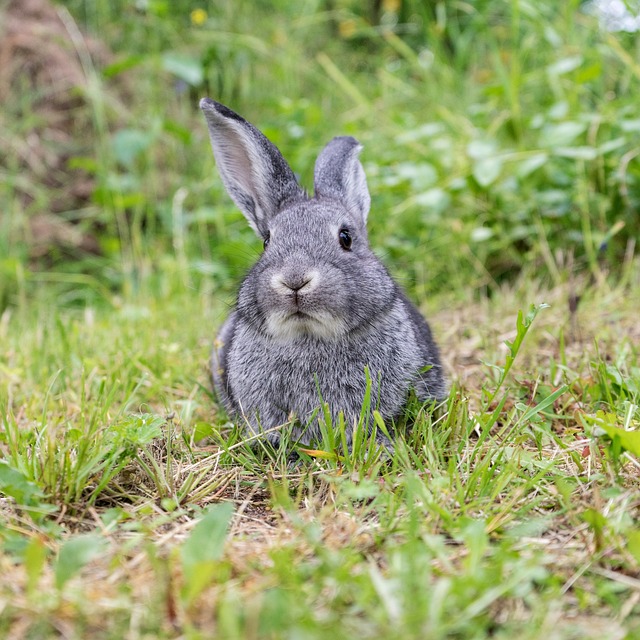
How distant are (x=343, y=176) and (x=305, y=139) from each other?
11.2ft

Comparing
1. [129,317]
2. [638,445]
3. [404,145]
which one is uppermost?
[404,145]

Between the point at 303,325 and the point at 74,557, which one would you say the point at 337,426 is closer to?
the point at 303,325

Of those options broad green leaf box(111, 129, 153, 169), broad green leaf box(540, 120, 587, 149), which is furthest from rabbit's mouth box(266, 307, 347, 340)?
broad green leaf box(111, 129, 153, 169)

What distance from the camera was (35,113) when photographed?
8.61 metres

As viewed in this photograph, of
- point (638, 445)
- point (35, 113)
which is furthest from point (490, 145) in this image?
point (35, 113)

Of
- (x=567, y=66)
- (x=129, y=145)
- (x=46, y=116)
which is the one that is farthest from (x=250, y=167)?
(x=46, y=116)

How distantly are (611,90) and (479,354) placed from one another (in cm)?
357

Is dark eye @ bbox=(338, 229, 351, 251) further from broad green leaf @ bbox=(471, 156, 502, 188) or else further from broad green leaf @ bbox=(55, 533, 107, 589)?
broad green leaf @ bbox=(471, 156, 502, 188)

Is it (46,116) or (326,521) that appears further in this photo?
(46,116)

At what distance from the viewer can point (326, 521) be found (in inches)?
107

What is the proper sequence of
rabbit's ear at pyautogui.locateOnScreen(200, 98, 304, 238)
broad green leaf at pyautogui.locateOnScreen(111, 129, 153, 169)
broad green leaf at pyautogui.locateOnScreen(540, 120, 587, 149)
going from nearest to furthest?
rabbit's ear at pyautogui.locateOnScreen(200, 98, 304, 238) → broad green leaf at pyautogui.locateOnScreen(540, 120, 587, 149) → broad green leaf at pyautogui.locateOnScreen(111, 129, 153, 169)

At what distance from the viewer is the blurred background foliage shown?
19.7 feet

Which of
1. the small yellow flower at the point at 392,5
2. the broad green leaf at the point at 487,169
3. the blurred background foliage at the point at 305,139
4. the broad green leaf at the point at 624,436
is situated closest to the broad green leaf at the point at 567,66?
the blurred background foliage at the point at 305,139

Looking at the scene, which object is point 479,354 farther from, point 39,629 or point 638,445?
point 39,629
